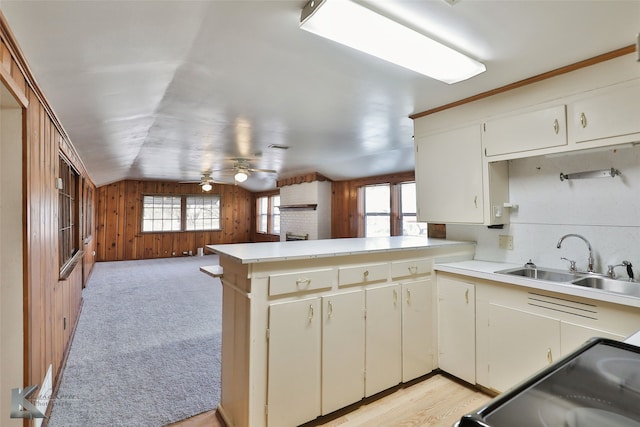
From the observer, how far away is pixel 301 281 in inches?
72.7

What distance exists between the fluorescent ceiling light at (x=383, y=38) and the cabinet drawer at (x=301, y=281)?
4.17ft

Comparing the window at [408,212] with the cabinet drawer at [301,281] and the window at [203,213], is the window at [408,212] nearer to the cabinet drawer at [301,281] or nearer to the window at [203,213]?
the cabinet drawer at [301,281]

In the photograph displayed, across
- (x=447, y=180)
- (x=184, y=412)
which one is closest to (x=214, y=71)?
(x=447, y=180)

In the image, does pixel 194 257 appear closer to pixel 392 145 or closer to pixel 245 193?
pixel 245 193

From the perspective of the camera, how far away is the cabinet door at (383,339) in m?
2.14

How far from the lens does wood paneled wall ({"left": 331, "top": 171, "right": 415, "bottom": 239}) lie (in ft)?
21.3

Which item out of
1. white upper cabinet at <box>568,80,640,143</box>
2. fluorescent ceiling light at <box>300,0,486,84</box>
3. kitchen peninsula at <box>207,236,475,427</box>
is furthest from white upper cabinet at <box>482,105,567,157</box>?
kitchen peninsula at <box>207,236,475,427</box>

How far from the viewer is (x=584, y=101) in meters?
1.96

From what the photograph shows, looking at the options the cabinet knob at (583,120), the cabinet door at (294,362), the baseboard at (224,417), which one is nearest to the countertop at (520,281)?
the cabinet knob at (583,120)

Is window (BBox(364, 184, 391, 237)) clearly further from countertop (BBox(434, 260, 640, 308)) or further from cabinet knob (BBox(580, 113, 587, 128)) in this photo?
cabinet knob (BBox(580, 113, 587, 128))

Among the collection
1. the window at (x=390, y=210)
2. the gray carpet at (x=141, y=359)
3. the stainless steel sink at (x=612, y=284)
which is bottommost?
the gray carpet at (x=141, y=359)

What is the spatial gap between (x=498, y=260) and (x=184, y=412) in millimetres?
2655

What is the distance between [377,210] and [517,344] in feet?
13.9

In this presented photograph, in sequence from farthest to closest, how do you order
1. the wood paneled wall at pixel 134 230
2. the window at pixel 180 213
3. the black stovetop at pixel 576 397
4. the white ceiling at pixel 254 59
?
the window at pixel 180 213 → the wood paneled wall at pixel 134 230 → the white ceiling at pixel 254 59 → the black stovetop at pixel 576 397
